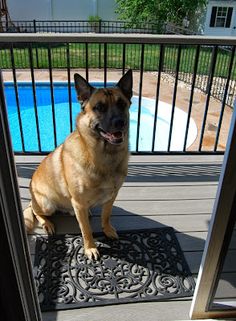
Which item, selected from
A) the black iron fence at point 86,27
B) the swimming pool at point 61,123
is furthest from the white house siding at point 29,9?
the swimming pool at point 61,123

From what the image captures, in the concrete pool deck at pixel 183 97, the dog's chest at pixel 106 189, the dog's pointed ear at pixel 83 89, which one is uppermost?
the dog's pointed ear at pixel 83 89

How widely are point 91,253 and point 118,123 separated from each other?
92cm

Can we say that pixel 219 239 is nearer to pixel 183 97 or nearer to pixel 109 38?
pixel 109 38

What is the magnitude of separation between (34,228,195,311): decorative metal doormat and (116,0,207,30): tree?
16094 millimetres

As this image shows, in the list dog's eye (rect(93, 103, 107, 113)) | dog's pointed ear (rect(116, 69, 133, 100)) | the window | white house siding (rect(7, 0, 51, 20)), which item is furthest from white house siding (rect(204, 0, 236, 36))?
dog's eye (rect(93, 103, 107, 113))

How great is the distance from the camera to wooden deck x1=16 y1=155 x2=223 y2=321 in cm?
180

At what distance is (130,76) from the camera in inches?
79.4

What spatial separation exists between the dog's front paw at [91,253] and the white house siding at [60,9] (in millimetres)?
20443

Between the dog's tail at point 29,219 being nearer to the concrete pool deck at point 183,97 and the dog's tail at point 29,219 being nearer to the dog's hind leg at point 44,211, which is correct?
the dog's hind leg at point 44,211

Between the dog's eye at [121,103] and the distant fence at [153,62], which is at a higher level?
the dog's eye at [121,103]

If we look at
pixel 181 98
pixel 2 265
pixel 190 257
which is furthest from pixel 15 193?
pixel 181 98

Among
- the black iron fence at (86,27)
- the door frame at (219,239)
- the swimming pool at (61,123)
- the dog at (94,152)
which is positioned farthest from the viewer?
the black iron fence at (86,27)

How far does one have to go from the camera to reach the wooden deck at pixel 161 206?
180 centimetres

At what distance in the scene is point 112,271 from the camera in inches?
80.2
